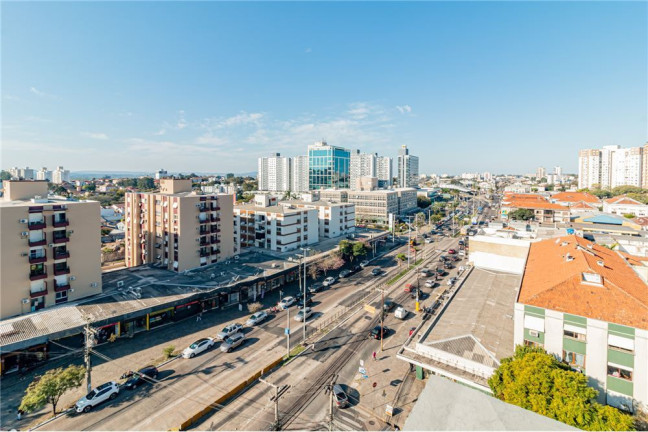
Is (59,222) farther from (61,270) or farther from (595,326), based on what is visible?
(595,326)

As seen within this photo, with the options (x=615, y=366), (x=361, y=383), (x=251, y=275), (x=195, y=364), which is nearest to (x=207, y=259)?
(x=251, y=275)

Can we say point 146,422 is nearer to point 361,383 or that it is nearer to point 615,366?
point 361,383

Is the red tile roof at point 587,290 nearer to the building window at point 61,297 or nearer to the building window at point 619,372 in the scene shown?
the building window at point 619,372

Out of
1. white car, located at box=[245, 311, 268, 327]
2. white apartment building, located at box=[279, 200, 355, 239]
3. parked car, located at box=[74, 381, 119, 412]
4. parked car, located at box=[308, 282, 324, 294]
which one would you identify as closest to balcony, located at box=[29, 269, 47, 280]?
parked car, located at box=[74, 381, 119, 412]

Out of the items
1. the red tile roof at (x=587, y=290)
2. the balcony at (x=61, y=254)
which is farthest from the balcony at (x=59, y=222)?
the red tile roof at (x=587, y=290)

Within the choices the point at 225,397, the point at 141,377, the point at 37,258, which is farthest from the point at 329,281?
the point at 37,258

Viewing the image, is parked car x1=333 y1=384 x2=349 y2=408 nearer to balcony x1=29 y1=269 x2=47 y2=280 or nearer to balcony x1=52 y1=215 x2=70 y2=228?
balcony x1=29 y1=269 x2=47 y2=280
